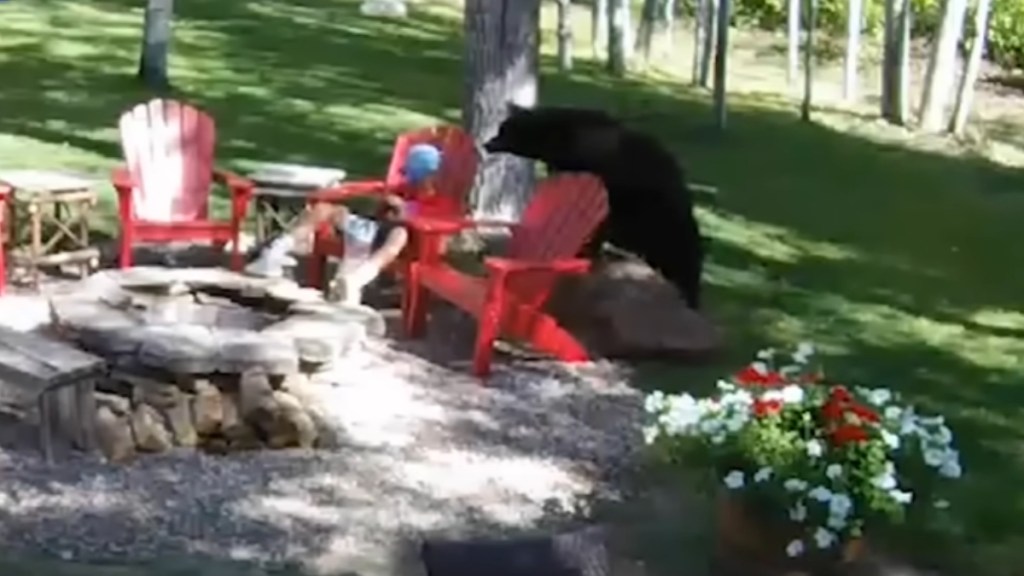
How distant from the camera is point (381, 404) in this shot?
A: 6.70 meters

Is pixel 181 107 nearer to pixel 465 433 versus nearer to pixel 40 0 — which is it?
pixel 465 433

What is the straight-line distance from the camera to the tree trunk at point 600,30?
24453 millimetres

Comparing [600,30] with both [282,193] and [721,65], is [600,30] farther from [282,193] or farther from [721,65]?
[282,193]

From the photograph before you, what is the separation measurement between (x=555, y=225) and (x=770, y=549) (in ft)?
10.1

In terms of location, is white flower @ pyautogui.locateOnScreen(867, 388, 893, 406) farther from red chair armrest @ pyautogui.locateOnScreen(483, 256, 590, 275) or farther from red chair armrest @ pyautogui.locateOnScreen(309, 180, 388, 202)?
red chair armrest @ pyautogui.locateOnScreen(309, 180, 388, 202)

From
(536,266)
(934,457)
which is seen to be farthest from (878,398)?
(536,266)

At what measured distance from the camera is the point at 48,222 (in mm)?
8602

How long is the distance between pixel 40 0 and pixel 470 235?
13.5 metres

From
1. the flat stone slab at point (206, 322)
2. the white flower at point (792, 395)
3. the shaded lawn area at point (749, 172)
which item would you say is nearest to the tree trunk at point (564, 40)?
the shaded lawn area at point (749, 172)

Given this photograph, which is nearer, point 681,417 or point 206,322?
point 681,417

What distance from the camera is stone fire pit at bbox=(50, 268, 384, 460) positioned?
601cm

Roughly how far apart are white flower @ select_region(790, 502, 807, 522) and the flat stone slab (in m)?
2.23

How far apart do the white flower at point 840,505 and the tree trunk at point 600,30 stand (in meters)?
19.7

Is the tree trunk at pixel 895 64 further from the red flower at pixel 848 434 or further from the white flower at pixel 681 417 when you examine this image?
the red flower at pixel 848 434
